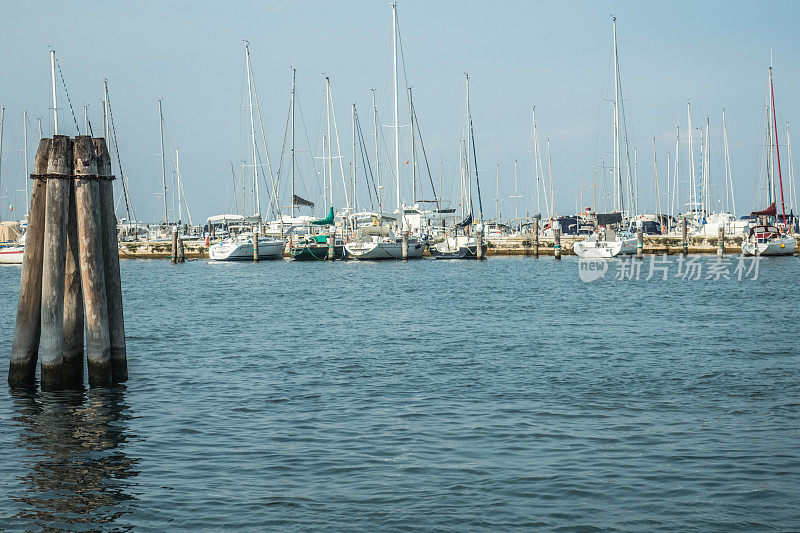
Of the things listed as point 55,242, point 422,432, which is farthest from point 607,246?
point 55,242

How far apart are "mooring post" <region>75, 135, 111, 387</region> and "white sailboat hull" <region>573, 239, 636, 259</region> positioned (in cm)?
6212

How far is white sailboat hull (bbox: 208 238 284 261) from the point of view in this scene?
7662 cm

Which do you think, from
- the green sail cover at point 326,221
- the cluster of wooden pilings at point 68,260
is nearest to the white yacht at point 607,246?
the green sail cover at point 326,221

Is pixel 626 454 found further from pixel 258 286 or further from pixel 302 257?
pixel 302 257

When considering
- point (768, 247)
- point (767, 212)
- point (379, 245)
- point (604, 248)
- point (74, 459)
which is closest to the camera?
point (74, 459)

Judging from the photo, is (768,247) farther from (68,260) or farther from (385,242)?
(68,260)

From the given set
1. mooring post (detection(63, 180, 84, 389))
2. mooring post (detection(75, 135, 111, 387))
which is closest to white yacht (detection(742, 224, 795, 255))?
mooring post (detection(75, 135, 111, 387))

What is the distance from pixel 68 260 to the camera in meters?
14.2

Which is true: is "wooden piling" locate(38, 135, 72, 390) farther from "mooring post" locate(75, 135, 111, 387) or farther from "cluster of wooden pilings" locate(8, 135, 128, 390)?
"mooring post" locate(75, 135, 111, 387)

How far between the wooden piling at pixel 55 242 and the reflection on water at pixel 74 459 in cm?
129

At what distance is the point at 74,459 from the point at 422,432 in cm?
502

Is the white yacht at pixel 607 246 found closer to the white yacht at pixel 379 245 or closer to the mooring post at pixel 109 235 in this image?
the white yacht at pixel 379 245

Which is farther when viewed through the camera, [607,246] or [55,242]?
[607,246]

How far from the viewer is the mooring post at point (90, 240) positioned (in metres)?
14.0
